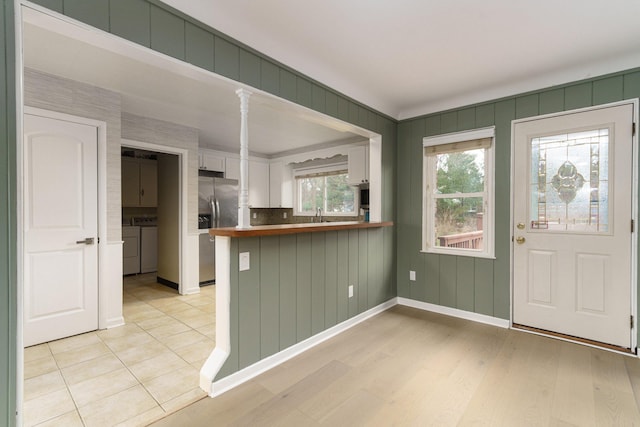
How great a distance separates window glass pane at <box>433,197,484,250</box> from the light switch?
8.08 ft

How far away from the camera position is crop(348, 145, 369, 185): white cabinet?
15.1ft

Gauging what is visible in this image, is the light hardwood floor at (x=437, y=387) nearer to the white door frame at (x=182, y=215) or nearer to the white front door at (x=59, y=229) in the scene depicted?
the white front door at (x=59, y=229)

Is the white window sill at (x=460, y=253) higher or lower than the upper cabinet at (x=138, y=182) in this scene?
lower

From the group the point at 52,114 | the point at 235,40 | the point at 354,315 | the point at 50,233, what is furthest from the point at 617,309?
the point at 52,114

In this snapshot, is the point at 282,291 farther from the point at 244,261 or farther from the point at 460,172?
the point at 460,172

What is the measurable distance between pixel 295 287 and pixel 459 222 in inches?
85.4

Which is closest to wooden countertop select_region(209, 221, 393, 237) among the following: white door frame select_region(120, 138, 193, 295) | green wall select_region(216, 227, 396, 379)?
green wall select_region(216, 227, 396, 379)

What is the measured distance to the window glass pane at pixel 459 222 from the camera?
3391 millimetres

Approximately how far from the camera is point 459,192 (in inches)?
138

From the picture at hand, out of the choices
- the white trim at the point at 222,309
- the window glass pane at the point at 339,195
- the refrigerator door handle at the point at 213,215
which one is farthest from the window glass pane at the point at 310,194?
the white trim at the point at 222,309

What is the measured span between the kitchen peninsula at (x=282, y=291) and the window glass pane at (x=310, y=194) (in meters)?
2.32

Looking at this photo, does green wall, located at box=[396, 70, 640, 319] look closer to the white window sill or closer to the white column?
the white window sill

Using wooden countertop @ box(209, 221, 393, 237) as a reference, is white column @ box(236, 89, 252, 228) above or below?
above

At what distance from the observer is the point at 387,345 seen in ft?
9.00
